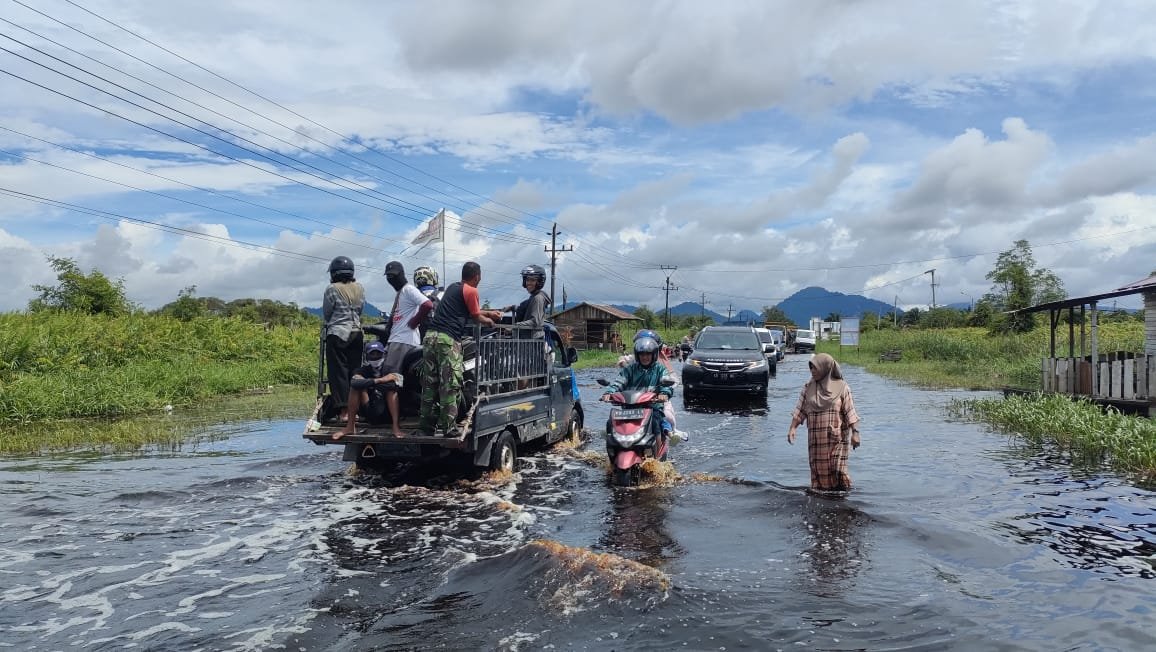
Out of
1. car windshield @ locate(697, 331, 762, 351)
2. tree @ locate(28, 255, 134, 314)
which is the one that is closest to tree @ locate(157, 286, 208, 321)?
tree @ locate(28, 255, 134, 314)

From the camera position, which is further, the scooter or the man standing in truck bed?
the scooter

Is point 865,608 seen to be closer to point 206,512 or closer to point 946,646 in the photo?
point 946,646

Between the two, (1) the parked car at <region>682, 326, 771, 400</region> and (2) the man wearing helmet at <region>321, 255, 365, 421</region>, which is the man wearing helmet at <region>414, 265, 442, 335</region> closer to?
(2) the man wearing helmet at <region>321, 255, 365, 421</region>

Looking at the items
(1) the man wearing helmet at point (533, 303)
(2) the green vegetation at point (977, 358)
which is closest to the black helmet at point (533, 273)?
(1) the man wearing helmet at point (533, 303)

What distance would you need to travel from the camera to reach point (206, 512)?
24.4 ft

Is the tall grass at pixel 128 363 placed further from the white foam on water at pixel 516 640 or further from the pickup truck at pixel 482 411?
the white foam on water at pixel 516 640

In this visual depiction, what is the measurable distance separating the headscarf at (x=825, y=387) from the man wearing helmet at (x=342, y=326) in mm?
4985

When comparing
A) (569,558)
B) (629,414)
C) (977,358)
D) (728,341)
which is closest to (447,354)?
(629,414)

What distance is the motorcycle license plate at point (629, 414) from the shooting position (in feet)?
27.7

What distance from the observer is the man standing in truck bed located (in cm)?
783

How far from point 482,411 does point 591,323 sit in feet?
159

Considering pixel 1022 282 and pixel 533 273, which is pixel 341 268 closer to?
pixel 533 273

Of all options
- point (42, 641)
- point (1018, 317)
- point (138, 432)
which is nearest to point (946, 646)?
point (42, 641)

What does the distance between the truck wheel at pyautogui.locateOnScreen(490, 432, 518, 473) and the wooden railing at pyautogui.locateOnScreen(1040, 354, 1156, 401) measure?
11775 millimetres
